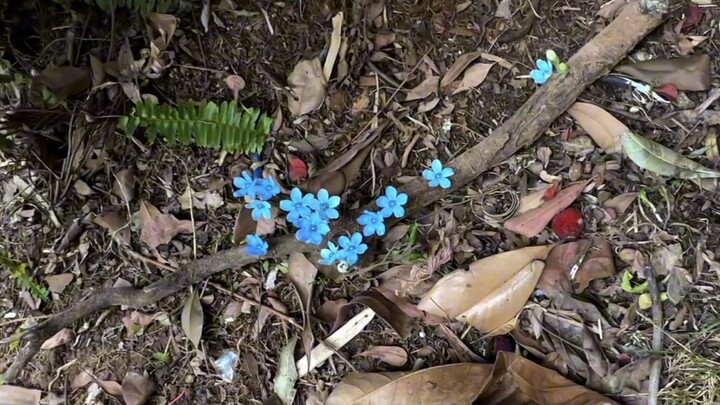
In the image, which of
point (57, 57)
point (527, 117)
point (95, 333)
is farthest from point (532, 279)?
point (57, 57)

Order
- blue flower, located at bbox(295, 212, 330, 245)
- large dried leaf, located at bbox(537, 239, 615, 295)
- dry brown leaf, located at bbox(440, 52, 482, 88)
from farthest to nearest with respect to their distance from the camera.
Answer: dry brown leaf, located at bbox(440, 52, 482, 88)
large dried leaf, located at bbox(537, 239, 615, 295)
blue flower, located at bbox(295, 212, 330, 245)

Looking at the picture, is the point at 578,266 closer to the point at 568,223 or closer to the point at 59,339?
the point at 568,223

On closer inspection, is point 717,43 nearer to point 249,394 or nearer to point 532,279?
point 532,279

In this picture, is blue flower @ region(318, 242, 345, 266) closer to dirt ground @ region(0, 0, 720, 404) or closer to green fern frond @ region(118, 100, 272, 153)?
dirt ground @ region(0, 0, 720, 404)

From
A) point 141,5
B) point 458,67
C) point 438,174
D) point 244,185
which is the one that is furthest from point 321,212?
point 141,5

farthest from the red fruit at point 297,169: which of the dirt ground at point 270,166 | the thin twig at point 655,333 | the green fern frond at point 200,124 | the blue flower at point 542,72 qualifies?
the thin twig at point 655,333

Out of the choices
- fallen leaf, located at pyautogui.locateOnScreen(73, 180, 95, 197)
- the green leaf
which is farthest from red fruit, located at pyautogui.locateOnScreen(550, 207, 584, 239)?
fallen leaf, located at pyautogui.locateOnScreen(73, 180, 95, 197)
